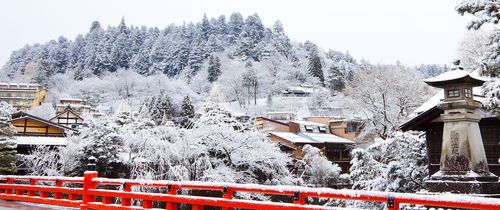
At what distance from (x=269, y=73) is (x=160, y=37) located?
147 feet

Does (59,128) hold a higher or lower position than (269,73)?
lower

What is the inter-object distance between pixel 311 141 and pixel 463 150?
3175 cm

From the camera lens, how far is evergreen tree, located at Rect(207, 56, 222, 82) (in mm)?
102438

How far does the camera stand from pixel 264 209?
21.7 ft

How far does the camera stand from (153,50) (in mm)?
122750

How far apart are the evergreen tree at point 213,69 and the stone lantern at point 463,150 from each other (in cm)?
8954

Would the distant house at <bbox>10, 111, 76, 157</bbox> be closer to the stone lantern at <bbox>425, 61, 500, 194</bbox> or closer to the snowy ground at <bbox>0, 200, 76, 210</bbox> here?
the snowy ground at <bbox>0, 200, 76, 210</bbox>

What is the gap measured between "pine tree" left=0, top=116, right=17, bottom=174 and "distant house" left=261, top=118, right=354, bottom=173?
74.7 feet

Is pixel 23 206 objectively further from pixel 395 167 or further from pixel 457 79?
pixel 457 79

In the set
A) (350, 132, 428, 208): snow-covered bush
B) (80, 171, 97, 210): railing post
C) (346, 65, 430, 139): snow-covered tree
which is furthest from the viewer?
(346, 65, 430, 139): snow-covered tree

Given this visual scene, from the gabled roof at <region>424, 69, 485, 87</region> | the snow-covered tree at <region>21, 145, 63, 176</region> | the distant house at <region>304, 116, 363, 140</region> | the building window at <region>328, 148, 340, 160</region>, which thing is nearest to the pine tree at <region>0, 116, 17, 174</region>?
the snow-covered tree at <region>21, 145, 63, 176</region>

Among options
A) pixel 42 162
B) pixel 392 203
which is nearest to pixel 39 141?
pixel 42 162

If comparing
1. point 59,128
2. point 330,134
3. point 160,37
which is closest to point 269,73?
point 160,37

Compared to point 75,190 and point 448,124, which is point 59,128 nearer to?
point 75,190
